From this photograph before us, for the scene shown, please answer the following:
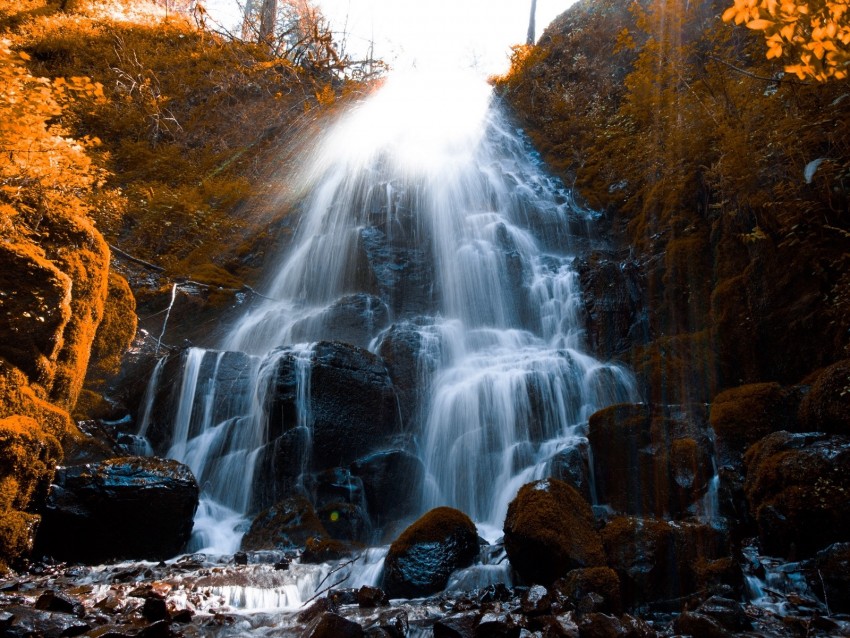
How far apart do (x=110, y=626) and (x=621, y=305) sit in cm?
1047

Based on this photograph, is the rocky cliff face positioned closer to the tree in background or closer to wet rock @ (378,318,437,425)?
wet rock @ (378,318,437,425)

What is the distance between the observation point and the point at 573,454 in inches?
315

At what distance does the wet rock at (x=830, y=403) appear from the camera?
5.90m

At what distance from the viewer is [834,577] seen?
4.80 m

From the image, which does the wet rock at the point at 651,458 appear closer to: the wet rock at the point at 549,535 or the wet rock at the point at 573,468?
the wet rock at the point at 573,468

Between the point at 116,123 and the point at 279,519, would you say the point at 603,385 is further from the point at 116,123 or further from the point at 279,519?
the point at 116,123

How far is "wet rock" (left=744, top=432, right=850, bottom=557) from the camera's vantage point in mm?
5246

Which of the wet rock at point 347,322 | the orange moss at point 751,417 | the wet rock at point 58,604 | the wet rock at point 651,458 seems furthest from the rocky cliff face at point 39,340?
the orange moss at point 751,417

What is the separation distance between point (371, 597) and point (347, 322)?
27.5 feet

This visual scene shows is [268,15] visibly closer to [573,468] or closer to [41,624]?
[573,468]

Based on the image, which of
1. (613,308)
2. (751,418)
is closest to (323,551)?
(751,418)

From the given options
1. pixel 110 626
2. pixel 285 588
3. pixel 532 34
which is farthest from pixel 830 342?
pixel 532 34

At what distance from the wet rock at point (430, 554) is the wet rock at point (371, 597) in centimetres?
25

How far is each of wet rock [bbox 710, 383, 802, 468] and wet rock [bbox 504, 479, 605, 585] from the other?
8.15 ft
